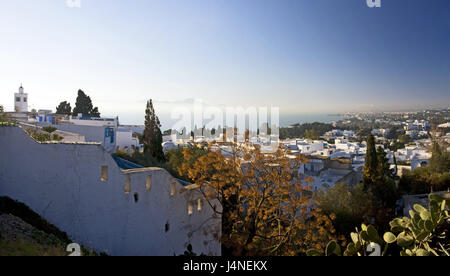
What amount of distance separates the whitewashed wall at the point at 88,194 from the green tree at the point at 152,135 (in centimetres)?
615

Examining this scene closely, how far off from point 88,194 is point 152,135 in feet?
26.2

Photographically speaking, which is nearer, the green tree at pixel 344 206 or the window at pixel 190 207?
the window at pixel 190 207

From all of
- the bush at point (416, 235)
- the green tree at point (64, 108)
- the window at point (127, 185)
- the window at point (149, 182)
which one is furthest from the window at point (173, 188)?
the green tree at point (64, 108)

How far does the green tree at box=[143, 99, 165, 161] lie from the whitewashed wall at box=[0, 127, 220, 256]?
615 centimetres

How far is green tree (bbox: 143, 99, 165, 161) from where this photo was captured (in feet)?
39.9

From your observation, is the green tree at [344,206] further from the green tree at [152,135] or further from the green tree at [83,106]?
the green tree at [83,106]

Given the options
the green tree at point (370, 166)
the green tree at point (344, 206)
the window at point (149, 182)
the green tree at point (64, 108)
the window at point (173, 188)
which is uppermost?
the green tree at point (64, 108)

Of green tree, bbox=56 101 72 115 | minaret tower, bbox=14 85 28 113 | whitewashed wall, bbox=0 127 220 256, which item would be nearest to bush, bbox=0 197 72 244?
whitewashed wall, bbox=0 127 220 256

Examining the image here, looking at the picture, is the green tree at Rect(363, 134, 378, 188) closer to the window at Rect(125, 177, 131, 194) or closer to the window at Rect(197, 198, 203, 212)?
the window at Rect(197, 198, 203, 212)

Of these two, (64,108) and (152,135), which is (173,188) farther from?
(64,108)

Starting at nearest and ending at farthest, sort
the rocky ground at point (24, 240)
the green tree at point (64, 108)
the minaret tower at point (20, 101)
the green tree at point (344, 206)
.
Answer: the rocky ground at point (24, 240) < the green tree at point (344, 206) < the minaret tower at point (20, 101) < the green tree at point (64, 108)

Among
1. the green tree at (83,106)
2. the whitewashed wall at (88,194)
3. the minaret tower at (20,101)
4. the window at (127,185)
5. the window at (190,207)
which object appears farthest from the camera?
the green tree at (83,106)

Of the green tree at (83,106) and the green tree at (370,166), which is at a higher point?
the green tree at (83,106)

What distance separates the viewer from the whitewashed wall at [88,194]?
4355 millimetres
